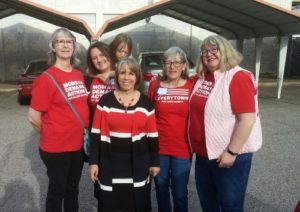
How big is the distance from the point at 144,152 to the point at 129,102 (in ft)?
1.38

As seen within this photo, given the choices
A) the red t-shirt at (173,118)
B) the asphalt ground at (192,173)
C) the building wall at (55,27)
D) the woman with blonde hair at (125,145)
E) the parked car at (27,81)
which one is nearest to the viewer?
the woman with blonde hair at (125,145)

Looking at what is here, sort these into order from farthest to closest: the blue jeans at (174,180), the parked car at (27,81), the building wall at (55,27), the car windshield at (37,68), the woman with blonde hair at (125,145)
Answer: the building wall at (55,27) < the car windshield at (37,68) < the parked car at (27,81) < the blue jeans at (174,180) < the woman with blonde hair at (125,145)

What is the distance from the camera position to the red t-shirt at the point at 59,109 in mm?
2811

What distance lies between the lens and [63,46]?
293 centimetres

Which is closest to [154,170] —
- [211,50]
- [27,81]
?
[211,50]

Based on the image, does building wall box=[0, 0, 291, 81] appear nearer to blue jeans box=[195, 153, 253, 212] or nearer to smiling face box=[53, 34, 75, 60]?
smiling face box=[53, 34, 75, 60]

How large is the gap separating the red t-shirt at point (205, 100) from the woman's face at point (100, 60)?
0.82 meters

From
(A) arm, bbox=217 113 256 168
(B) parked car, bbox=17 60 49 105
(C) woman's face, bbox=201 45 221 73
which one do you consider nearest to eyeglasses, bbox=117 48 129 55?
(C) woman's face, bbox=201 45 221 73

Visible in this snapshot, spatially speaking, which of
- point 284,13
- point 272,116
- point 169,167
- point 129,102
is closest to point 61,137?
point 129,102

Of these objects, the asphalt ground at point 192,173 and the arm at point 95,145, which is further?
the asphalt ground at point 192,173

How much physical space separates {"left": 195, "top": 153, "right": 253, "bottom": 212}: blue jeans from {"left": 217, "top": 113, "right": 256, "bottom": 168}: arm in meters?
0.09

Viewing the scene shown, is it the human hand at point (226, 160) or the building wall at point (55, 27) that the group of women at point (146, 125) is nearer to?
the human hand at point (226, 160)

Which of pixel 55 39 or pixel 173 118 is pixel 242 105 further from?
pixel 55 39

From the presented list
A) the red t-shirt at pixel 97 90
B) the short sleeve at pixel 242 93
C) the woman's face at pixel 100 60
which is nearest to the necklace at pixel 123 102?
the red t-shirt at pixel 97 90
